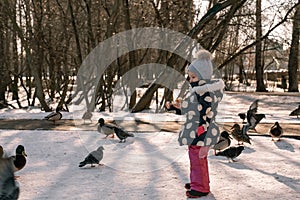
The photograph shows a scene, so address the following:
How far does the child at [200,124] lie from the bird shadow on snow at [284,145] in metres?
2.75

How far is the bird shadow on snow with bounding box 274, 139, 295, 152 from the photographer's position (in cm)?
684

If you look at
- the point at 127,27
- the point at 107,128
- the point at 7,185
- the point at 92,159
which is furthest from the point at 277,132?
the point at 127,27

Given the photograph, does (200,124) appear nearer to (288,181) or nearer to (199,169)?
(199,169)

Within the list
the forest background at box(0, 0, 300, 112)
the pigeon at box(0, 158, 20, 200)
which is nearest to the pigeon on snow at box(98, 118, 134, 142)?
the pigeon at box(0, 158, 20, 200)

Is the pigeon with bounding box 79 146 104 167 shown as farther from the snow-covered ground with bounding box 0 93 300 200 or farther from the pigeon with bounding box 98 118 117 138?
the pigeon with bounding box 98 118 117 138

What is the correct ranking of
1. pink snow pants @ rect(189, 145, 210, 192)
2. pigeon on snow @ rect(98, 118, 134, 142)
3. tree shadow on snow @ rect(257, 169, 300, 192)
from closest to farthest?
pink snow pants @ rect(189, 145, 210, 192), tree shadow on snow @ rect(257, 169, 300, 192), pigeon on snow @ rect(98, 118, 134, 142)

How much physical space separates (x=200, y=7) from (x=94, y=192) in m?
11.1

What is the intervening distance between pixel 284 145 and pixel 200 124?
3193 mm

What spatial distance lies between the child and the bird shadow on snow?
275 cm

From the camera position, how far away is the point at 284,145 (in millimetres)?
7145

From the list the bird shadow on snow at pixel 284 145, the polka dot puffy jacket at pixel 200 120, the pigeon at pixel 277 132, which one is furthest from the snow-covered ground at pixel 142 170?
the polka dot puffy jacket at pixel 200 120

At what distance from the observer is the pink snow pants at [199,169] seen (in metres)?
4.45

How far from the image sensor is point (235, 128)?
725 centimetres

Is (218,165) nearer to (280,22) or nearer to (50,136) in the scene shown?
(50,136)
